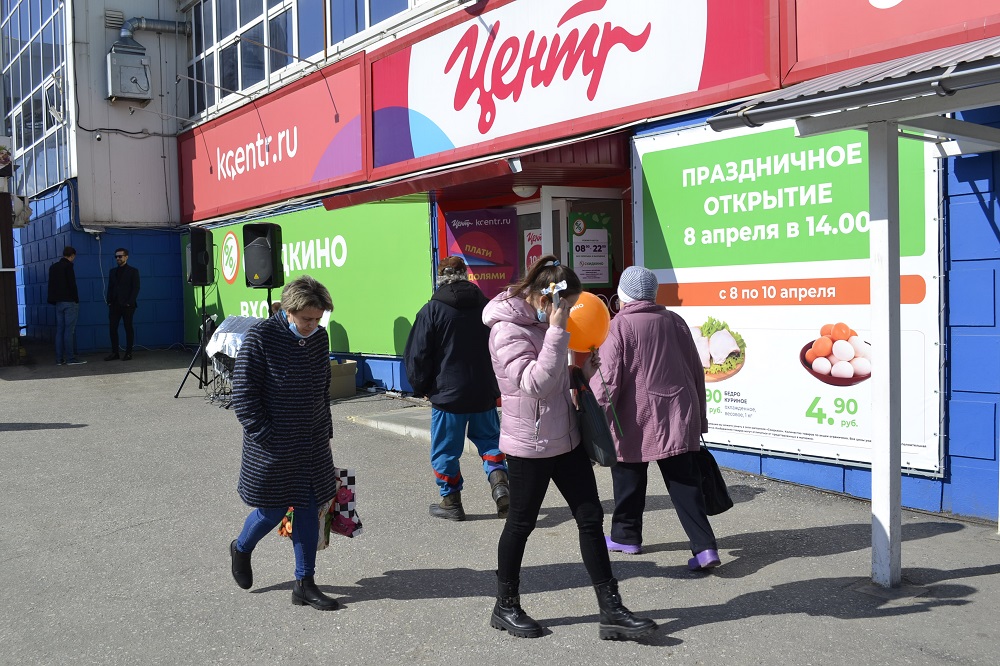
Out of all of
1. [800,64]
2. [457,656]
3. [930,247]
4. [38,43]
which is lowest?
[457,656]

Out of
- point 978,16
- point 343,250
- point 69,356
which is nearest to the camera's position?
point 978,16

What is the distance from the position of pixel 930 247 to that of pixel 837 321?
0.83 m

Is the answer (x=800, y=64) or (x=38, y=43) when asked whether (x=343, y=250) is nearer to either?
(x=800, y=64)

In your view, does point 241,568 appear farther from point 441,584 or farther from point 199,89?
point 199,89

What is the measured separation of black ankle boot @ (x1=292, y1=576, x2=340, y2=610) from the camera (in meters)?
4.71

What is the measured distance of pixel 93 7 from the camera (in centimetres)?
1831

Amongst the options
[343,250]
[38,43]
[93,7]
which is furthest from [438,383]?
[38,43]

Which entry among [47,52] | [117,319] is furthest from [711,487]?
[47,52]

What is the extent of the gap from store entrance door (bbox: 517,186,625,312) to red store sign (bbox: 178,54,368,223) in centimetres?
431

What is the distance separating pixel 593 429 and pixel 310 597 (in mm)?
1726

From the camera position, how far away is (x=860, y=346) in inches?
259

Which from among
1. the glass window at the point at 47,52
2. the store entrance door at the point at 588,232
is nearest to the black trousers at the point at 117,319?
the glass window at the point at 47,52

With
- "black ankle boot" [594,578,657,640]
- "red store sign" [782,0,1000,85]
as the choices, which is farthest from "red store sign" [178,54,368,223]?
"black ankle boot" [594,578,657,640]

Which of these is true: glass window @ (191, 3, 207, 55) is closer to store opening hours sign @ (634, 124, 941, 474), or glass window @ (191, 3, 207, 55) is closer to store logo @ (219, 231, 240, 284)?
store logo @ (219, 231, 240, 284)
